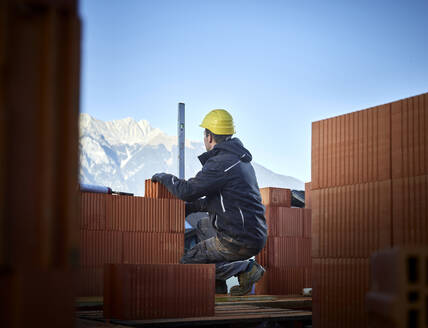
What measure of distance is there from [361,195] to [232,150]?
329 centimetres

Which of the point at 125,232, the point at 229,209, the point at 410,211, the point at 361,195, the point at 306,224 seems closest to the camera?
the point at 410,211

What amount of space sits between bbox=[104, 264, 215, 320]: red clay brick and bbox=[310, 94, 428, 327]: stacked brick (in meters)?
1.05

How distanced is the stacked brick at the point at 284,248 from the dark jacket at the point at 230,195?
72.3 inches

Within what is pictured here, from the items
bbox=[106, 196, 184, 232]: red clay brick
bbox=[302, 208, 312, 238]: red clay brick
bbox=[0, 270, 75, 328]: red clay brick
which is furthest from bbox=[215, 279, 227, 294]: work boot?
bbox=[0, 270, 75, 328]: red clay brick

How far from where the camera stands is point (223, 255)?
7922 mm

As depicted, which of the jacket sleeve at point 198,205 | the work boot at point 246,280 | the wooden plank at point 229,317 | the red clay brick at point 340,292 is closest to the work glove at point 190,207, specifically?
the jacket sleeve at point 198,205

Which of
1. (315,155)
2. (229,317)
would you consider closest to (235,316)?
(229,317)

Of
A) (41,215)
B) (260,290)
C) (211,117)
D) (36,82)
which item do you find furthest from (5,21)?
(260,290)

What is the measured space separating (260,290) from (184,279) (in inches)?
168

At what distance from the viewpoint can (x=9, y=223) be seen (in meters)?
2.00

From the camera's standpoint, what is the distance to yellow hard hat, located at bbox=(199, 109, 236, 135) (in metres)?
8.52

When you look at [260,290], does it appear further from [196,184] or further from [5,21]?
[5,21]

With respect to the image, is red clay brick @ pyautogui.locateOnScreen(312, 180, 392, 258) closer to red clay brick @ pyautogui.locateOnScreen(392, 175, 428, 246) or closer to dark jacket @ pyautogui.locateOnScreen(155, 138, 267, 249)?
red clay brick @ pyautogui.locateOnScreen(392, 175, 428, 246)

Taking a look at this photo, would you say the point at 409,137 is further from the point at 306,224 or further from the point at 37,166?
the point at 306,224
